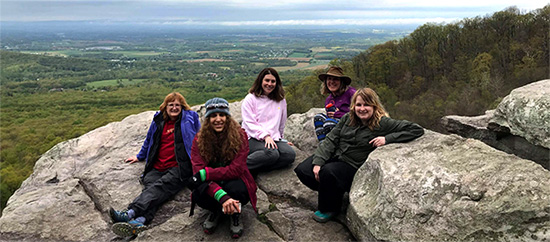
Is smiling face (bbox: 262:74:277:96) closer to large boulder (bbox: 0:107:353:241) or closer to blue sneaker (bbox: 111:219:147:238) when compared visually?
large boulder (bbox: 0:107:353:241)

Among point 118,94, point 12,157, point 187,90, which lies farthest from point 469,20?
point 118,94

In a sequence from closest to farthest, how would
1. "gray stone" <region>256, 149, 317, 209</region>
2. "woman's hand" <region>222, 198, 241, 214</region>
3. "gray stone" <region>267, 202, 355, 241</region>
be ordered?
"woman's hand" <region>222, 198, 241, 214</region> < "gray stone" <region>267, 202, 355, 241</region> < "gray stone" <region>256, 149, 317, 209</region>

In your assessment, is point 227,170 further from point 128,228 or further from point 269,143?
point 269,143

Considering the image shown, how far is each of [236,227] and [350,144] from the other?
2161mm

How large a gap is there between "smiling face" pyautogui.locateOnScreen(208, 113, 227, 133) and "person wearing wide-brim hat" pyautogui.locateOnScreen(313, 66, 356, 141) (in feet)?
8.11

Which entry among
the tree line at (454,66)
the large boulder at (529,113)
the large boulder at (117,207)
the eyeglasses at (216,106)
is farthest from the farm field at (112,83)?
the large boulder at (529,113)

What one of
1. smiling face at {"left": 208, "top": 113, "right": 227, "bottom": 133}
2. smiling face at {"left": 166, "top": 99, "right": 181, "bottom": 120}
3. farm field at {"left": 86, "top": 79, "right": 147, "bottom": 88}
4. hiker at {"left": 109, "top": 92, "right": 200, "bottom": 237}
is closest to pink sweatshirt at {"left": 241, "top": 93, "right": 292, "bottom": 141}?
hiker at {"left": 109, "top": 92, "right": 200, "bottom": 237}

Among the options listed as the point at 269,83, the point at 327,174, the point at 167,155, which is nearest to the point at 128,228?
the point at 167,155

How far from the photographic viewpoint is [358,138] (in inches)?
209

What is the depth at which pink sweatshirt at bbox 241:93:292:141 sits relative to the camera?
679 cm

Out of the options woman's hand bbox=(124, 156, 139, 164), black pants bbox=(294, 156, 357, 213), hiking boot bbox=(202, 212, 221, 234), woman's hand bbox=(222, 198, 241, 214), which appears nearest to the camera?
woman's hand bbox=(222, 198, 241, 214)

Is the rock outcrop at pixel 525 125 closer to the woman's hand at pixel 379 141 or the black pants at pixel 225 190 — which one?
the woman's hand at pixel 379 141

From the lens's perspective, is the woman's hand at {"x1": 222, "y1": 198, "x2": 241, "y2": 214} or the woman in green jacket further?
the woman in green jacket

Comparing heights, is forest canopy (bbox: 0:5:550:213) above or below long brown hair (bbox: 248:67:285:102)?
below
